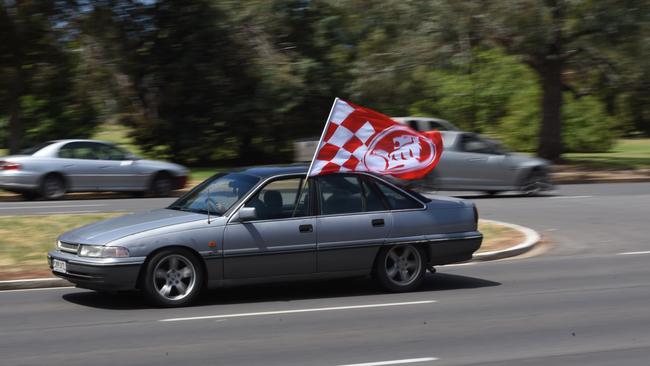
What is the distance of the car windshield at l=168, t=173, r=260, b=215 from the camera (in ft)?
32.2

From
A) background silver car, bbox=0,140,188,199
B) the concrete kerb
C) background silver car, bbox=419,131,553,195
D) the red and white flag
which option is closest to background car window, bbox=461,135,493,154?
background silver car, bbox=419,131,553,195

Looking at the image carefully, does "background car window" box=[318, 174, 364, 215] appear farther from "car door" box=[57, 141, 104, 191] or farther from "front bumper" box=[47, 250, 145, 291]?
"car door" box=[57, 141, 104, 191]

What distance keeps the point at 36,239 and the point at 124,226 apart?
472 centimetres

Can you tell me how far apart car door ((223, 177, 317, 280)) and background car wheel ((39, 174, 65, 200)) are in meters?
13.2

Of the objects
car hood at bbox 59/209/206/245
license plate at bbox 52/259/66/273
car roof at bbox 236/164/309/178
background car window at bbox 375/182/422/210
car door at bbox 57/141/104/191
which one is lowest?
license plate at bbox 52/259/66/273

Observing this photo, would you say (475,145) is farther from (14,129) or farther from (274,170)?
(14,129)

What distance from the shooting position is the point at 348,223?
1015 cm

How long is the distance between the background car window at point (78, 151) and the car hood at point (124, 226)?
1279 centimetres

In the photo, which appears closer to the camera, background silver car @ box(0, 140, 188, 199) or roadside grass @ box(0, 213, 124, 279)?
roadside grass @ box(0, 213, 124, 279)

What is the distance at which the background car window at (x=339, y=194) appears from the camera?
10141 millimetres

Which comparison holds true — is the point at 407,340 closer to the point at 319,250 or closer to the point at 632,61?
the point at 319,250

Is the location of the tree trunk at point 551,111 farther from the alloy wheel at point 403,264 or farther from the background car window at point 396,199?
the alloy wheel at point 403,264

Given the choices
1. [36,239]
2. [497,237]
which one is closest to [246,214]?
[36,239]

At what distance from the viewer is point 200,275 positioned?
942cm
